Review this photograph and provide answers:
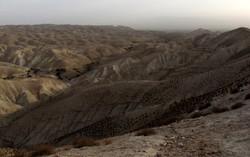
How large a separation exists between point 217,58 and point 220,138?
68057mm

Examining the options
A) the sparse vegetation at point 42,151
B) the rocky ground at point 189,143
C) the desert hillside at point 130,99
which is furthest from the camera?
the desert hillside at point 130,99

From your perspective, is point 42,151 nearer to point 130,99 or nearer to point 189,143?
point 189,143

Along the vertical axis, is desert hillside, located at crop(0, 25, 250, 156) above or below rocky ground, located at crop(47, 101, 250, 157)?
below

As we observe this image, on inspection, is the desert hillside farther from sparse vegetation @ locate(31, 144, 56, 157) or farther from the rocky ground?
sparse vegetation @ locate(31, 144, 56, 157)

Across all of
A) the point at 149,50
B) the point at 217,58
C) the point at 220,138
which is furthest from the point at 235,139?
the point at 149,50

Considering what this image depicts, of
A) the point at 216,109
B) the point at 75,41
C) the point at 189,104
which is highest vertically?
the point at 216,109

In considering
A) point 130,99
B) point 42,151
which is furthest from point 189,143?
point 130,99

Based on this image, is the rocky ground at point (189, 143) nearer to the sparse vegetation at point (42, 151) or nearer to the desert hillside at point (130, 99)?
the desert hillside at point (130, 99)

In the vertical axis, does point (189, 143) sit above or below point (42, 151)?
above

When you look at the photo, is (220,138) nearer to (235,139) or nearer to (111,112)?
(235,139)

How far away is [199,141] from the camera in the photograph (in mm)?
10609

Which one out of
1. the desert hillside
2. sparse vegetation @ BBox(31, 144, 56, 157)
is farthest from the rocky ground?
sparse vegetation @ BBox(31, 144, 56, 157)

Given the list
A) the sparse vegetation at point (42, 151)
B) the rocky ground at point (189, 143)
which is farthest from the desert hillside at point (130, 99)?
the sparse vegetation at point (42, 151)

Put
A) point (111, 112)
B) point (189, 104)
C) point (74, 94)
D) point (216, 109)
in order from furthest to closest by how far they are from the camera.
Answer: point (74, 94), point (111, 112), point (189, 104), point (216, 109)
